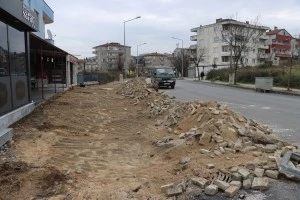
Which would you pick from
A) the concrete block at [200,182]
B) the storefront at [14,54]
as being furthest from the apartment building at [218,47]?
the concrete block at [200,182]

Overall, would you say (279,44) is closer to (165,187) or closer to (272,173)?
(272,173)

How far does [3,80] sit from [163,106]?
7200 mm

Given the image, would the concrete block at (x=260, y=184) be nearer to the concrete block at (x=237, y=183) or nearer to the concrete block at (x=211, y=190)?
the concrete block at (x=237, y=183)

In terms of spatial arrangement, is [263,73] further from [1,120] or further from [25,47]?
[1,120]

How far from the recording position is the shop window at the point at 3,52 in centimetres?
1074

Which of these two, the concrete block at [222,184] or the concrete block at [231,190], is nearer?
the concrete block at [231,190]

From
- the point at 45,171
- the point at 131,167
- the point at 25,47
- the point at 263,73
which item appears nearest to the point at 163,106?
the point at 25,47

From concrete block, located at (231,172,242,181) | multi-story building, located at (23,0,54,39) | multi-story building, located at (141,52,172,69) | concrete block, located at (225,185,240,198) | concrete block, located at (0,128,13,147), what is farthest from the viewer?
multi-story building, located at (141,52,172,69)

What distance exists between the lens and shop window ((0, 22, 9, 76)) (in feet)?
35.2

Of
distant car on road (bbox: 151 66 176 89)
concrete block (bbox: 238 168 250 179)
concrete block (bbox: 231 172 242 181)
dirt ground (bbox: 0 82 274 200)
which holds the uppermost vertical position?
distant car on road (bbox: 151 66 176 89)

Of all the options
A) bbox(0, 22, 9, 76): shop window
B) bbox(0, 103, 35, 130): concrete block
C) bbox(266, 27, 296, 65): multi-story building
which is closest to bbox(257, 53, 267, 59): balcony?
bbox(266, 27, 296, 65): multi-story building

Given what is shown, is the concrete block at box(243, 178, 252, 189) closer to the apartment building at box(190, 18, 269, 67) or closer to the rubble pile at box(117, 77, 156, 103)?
the rubble pile at box(117, 77, 156, 103)

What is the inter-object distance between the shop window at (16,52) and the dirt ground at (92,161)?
169 cm

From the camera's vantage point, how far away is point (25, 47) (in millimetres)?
13844
